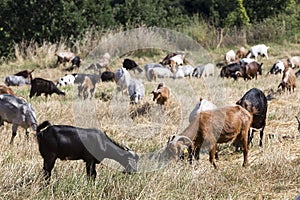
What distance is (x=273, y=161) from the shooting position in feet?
19.5

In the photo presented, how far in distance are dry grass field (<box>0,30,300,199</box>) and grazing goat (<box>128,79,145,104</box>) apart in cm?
19

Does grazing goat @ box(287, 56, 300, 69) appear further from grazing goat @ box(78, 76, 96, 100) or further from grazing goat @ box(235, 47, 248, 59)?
grazing goat @ box(78, 76, 96, 100)

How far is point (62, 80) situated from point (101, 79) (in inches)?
43.9

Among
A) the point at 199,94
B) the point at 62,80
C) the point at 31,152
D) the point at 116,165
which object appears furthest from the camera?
the point at 62,80

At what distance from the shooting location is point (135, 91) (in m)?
10.9

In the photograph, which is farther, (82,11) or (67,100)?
(82,11)

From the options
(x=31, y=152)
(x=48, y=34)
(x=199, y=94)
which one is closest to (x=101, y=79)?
(x=199, y=94)

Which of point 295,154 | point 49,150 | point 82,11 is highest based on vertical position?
point 82,11

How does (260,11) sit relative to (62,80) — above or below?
above

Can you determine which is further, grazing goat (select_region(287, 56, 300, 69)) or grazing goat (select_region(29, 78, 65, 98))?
grazing goat (select_region(287, 56, 300, 69))

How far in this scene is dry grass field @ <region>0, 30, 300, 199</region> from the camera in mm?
4848

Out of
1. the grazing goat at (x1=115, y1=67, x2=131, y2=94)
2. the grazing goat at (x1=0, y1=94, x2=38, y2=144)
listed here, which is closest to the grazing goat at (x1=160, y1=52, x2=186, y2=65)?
the grazing goat at (x1=115, y1=67, x2=131, y2=94)

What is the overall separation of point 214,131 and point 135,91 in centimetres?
478

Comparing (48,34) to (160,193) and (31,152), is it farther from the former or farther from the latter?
(160,193)
